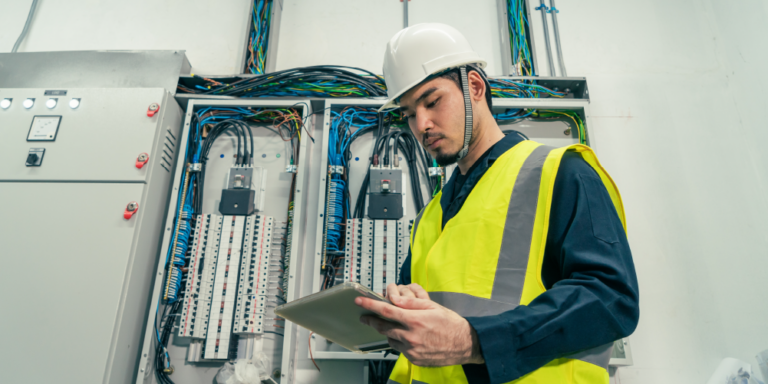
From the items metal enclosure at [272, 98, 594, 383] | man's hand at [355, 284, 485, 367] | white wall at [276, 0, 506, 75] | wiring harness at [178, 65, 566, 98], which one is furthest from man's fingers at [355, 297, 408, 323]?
white wall at [276, 0, 506, 75]

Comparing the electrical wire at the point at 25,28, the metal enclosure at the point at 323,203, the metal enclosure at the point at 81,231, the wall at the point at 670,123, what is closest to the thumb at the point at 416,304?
the metal enclosure at the point at 323,203

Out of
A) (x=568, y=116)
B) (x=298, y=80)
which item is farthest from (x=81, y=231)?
(x=568, y=116)

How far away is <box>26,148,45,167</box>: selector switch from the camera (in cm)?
165

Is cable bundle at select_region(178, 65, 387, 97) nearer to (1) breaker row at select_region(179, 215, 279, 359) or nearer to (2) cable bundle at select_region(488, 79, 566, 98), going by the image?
(2) cable bundle at select_region(488, 79, 566, 98)

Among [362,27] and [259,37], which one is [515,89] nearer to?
[362,27]

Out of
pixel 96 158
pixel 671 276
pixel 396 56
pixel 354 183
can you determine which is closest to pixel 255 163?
pixel 354 183

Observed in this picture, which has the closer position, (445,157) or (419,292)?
(419,292)

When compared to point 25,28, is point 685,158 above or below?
below

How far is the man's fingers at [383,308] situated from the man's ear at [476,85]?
68 centimetres

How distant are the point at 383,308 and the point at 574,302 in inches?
11.6

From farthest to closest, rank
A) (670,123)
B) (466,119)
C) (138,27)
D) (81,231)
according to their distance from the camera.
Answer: (138,27), (670,123), (81,231), (466,119)

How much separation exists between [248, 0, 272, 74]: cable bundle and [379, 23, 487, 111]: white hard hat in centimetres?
113

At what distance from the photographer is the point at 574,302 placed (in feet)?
2.04

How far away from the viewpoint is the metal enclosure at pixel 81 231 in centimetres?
142
